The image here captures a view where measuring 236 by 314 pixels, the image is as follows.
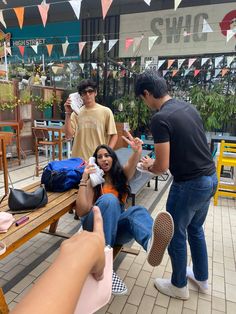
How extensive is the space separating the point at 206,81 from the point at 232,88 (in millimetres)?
860

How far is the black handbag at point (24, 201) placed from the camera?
5.42 feet

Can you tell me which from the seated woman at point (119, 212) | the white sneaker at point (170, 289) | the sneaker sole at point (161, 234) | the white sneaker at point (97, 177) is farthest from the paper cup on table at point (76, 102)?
the white sneaker at point (170, 289)

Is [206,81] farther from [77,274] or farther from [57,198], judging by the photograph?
[77,274]

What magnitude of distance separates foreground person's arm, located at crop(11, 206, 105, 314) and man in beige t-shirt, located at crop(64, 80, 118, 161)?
1.96 m

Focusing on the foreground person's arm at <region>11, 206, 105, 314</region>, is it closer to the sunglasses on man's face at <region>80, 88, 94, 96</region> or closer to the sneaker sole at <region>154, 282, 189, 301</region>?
the sneaker sole at <region>154, 282, 189, 301</region>

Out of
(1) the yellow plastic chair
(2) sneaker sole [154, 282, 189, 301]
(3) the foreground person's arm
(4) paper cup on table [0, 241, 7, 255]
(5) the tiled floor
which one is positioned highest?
(3) the foreground person's arm

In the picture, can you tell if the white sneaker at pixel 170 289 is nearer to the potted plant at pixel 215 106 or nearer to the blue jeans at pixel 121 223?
the blue jeans at pixel 121 223

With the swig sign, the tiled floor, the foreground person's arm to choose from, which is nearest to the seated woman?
the tiled floor

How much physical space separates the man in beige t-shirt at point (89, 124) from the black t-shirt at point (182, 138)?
110 cm

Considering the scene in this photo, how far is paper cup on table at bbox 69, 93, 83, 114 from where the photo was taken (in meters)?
2.58

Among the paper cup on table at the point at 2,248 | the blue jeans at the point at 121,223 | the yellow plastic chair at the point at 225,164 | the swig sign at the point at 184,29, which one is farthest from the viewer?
the swig sign at the point at 184,29

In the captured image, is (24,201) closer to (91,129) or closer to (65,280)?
(91,129)

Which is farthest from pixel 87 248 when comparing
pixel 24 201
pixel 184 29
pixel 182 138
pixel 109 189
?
pixel 184 29

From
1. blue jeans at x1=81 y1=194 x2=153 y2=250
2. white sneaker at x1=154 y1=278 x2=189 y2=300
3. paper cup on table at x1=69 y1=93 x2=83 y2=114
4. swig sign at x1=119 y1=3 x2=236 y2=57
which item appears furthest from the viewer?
swig sign at x1=119 y1=3 x2=236 y2=57
